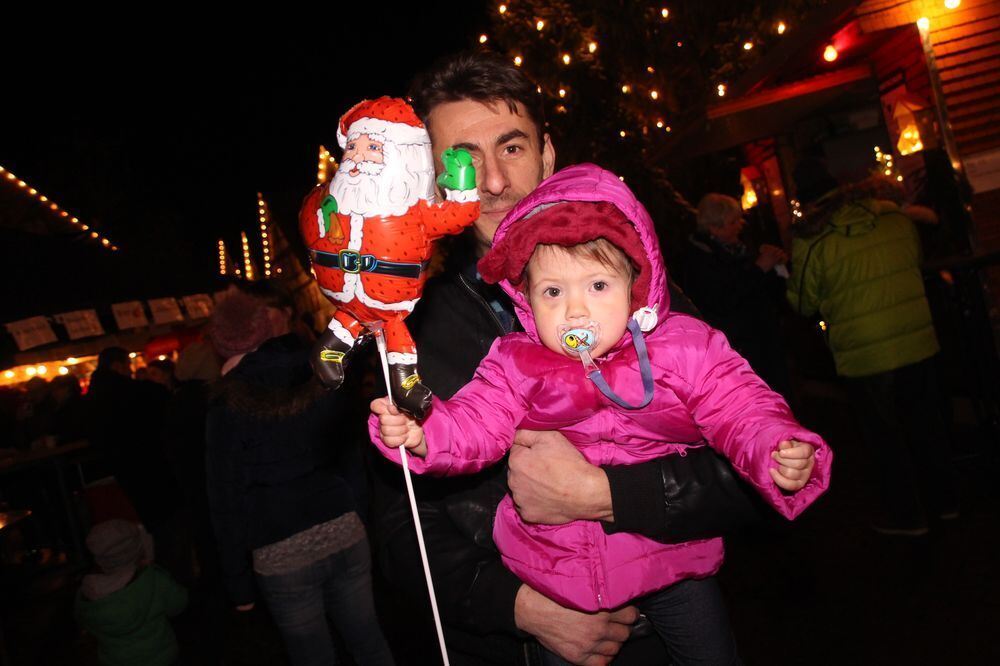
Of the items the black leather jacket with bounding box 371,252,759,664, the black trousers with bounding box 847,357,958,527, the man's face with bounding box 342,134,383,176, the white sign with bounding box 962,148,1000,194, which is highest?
the white sign with bounding box 962,148,1000,194

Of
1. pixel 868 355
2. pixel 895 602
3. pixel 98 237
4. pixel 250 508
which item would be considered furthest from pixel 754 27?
pixel 98 237

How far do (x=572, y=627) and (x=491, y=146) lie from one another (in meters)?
1.34

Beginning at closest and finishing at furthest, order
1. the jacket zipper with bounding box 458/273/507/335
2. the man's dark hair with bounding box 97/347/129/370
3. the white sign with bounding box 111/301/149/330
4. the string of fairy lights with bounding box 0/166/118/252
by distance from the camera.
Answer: the jacket zipper with bounding box 458/273/507/335, the man's dark hair with bounding box 97/347/129/370, the string of fairy lights with bounding box 0/166/118/252, the white sign with bounding box 111/301/149/330

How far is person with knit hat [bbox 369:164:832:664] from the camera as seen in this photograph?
1.69 meters

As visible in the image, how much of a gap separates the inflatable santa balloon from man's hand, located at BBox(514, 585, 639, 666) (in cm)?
66

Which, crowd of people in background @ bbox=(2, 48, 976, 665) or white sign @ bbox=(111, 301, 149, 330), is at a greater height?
white sign @ bbox=(111, 301, 149, 330)

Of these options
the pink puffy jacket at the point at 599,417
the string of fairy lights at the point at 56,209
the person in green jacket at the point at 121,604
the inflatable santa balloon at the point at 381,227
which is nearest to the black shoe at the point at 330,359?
the inflatable santa balloon at the point at 381,227

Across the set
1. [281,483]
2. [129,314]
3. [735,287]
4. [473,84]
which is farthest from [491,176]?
[129,314]

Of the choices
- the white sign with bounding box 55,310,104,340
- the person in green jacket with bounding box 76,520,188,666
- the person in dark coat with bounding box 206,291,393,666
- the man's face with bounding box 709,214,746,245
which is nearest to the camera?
the person in dark coat with bounding box 206,291,393,666

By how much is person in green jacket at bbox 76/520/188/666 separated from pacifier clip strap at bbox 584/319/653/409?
3534mm

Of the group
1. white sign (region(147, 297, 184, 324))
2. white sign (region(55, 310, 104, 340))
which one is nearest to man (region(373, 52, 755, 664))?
white sign (region(55, 310, 104, 340))

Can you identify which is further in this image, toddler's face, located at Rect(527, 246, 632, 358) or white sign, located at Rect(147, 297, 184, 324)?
white sign, located at Rect(147, 297, 184, 324)

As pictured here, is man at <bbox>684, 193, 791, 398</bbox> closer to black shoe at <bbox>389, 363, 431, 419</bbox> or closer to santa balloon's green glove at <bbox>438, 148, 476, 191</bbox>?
santa balloon's green glove at <bbox>438, 148, 476, 191</bbox>

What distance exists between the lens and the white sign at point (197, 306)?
50.1 feet
